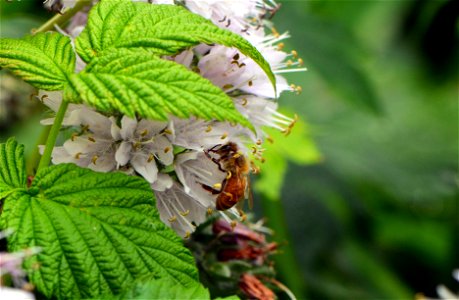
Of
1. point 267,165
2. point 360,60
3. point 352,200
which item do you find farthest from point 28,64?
point 352,200

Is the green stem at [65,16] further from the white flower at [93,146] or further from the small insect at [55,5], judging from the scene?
the white flower at [93,146]

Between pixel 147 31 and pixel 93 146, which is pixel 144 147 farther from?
pixel 147 31

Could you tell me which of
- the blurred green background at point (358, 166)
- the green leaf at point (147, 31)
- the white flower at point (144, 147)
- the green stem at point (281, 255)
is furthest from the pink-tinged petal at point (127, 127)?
the green stem at point (281, 255)

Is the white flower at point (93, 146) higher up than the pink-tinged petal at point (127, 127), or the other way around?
the pink-tinged petal at point (127, 127)

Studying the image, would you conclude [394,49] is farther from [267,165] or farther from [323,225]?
[267,165]

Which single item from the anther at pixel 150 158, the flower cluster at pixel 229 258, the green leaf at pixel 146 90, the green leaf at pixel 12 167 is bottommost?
the flower cluster at pixel 229 258

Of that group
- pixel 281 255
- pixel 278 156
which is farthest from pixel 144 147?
pixel 281 255

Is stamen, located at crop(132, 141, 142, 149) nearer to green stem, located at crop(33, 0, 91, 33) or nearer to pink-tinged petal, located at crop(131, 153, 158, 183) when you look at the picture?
pink-tinged petal, located at crop(131, 153, 158, 183)
